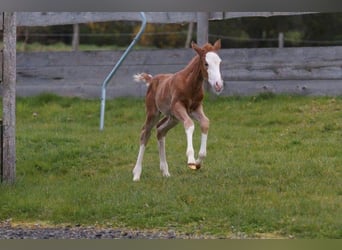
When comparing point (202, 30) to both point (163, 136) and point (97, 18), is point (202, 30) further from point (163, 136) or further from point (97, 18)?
point (163, 136)

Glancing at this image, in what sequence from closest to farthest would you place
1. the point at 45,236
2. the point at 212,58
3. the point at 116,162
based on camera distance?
the point at 45,236
the point at 212,58
the point at 116,162

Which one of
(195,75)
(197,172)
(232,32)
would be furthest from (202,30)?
(195,75)

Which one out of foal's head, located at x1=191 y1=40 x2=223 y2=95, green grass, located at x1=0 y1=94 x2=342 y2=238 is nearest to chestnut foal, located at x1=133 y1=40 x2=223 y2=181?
foal's head, located at x1=191 y1=40 x2=223 y2=95

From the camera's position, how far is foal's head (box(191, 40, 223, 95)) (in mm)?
7149

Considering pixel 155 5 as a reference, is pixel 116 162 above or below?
below

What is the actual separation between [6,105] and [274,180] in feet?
11.0

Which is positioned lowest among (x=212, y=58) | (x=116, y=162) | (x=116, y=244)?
(x=116, y=162)

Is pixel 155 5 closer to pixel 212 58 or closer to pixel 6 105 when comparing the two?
pixel 212 58

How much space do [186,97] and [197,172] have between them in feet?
3.47

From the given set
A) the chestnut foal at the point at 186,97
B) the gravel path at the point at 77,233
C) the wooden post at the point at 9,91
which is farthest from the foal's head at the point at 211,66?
the wooden post at the point at 9,91

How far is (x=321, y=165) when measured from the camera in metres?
8.25

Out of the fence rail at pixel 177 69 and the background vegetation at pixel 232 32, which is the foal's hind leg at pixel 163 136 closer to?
the fence rail at pixel 177 69

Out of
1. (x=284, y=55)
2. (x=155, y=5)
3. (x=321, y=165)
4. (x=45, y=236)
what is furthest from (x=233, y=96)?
(x=155, y=5)

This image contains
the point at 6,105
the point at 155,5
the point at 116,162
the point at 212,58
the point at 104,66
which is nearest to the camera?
the point at 155,5
